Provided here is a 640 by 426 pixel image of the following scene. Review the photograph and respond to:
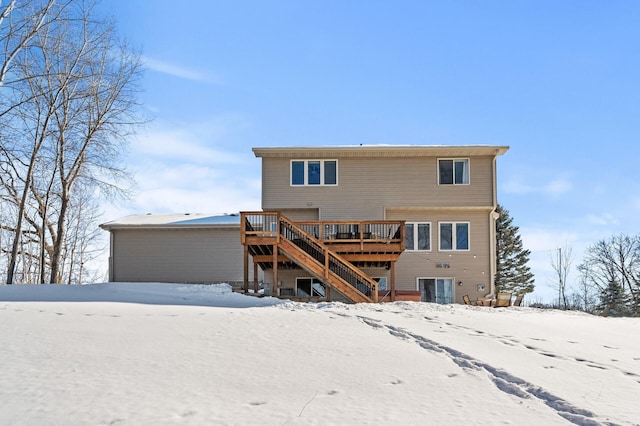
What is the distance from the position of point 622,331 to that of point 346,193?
10.2 metres

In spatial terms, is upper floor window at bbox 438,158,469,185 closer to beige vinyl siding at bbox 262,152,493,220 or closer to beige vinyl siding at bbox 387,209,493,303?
beige vinyl siding at bbox 262,152,493,220

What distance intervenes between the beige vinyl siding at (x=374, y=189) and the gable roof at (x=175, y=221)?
3.95 m

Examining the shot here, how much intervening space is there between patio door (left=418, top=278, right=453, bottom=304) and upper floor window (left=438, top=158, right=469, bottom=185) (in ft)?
11.4

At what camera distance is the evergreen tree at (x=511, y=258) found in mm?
42125

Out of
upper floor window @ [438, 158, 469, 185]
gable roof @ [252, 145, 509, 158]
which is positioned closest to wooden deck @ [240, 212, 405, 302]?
gable roof @ [252, 145, 509, 158]

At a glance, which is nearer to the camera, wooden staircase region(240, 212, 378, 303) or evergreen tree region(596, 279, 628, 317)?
wooden staircase region(240, 212, 378, 303)

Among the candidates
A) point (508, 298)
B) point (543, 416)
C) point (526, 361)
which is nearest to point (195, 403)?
point (543, 416)

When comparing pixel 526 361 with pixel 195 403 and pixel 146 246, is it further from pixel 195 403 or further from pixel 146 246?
pixel 146 246

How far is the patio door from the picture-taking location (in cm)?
1972

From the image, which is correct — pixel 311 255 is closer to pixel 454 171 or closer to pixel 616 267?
pixel 454 171

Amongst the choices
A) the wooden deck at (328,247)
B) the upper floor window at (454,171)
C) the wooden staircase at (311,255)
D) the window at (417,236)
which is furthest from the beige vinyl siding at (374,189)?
the wooden staircase at (311,255)

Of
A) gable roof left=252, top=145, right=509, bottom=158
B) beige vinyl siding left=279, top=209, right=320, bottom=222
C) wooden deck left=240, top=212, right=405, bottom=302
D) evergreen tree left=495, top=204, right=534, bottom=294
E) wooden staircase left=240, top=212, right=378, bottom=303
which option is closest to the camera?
wooden staircase left=240, top=212, right=378, bottom=303

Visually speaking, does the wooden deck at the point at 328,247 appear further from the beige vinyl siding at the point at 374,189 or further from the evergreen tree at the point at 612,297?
the evergreen tree at the point at 612,297

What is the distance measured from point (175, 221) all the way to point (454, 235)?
37.5 ft
